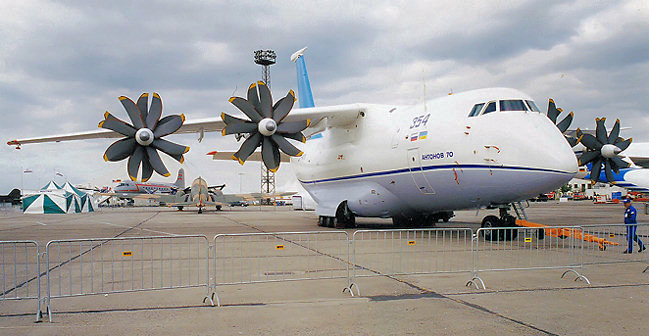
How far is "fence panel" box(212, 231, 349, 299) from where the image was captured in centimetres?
792

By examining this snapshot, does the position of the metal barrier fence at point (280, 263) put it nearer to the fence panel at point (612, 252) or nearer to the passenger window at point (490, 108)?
the fence panel at point (612, 252)

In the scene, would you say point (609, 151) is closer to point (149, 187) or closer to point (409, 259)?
point (409, 259)

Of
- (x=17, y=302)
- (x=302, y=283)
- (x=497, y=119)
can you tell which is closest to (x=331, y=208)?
(x=497, y=119)

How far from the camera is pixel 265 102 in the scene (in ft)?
50.2

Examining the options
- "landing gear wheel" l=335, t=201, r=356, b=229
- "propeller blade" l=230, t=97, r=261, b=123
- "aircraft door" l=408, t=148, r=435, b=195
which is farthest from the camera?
"landing gear wheel" l=335, t=201, r=356, b=229

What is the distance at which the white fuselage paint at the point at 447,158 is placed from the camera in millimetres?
11711

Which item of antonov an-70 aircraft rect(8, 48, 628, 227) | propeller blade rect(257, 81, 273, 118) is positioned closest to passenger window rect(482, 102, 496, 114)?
antonov an-70 aircraft rect(8, 48, 628, 227)

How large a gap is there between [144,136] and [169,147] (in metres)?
0.80

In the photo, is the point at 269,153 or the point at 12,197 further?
the point at 12,197

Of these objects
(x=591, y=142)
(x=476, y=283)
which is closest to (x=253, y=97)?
(x=476, y=283)

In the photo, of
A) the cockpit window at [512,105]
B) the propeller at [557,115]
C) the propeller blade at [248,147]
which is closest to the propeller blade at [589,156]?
the propeller at [557,115]

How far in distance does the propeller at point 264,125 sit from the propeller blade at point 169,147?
1.66m

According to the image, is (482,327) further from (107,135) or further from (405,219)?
(107,135)

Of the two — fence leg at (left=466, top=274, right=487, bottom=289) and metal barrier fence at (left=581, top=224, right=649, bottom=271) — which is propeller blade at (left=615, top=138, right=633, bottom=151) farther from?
fence leg at (left=466, top=274, right=487, bottom=289)
